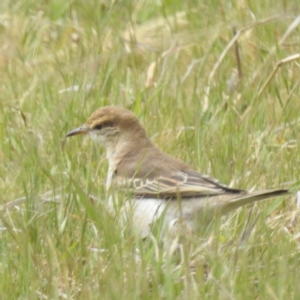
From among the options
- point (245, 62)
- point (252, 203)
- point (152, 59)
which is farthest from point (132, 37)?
point (252, 203)

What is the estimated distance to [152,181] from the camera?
6.04 metres

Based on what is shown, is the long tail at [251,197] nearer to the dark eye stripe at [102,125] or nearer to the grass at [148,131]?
the grass at [148,131]

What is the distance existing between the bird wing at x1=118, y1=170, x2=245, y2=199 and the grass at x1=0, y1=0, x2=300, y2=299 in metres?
0.19

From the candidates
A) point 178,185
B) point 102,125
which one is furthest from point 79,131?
point 178,185

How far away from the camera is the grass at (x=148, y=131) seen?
4.50 metres

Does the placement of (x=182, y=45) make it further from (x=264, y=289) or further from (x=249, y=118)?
(x=264, y=289)

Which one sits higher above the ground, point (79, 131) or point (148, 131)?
point (79, 131)

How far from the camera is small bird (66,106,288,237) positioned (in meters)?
5.45

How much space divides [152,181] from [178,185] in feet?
1.04

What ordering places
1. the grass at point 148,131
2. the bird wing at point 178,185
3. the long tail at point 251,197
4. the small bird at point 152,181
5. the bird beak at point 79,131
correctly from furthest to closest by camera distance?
the bird beak at point 79,131 → the bird wing at point 178,185 → the small bird at point 152,181 → the long tail at point 251,197 → the grass at point 148,131

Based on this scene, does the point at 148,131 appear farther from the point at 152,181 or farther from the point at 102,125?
the point at 152,181

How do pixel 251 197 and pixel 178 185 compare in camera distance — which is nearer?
pixel 251 197

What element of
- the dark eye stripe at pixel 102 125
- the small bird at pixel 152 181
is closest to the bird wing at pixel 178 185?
the small bird at pixel 152 181

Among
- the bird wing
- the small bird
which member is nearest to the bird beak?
the small bird
